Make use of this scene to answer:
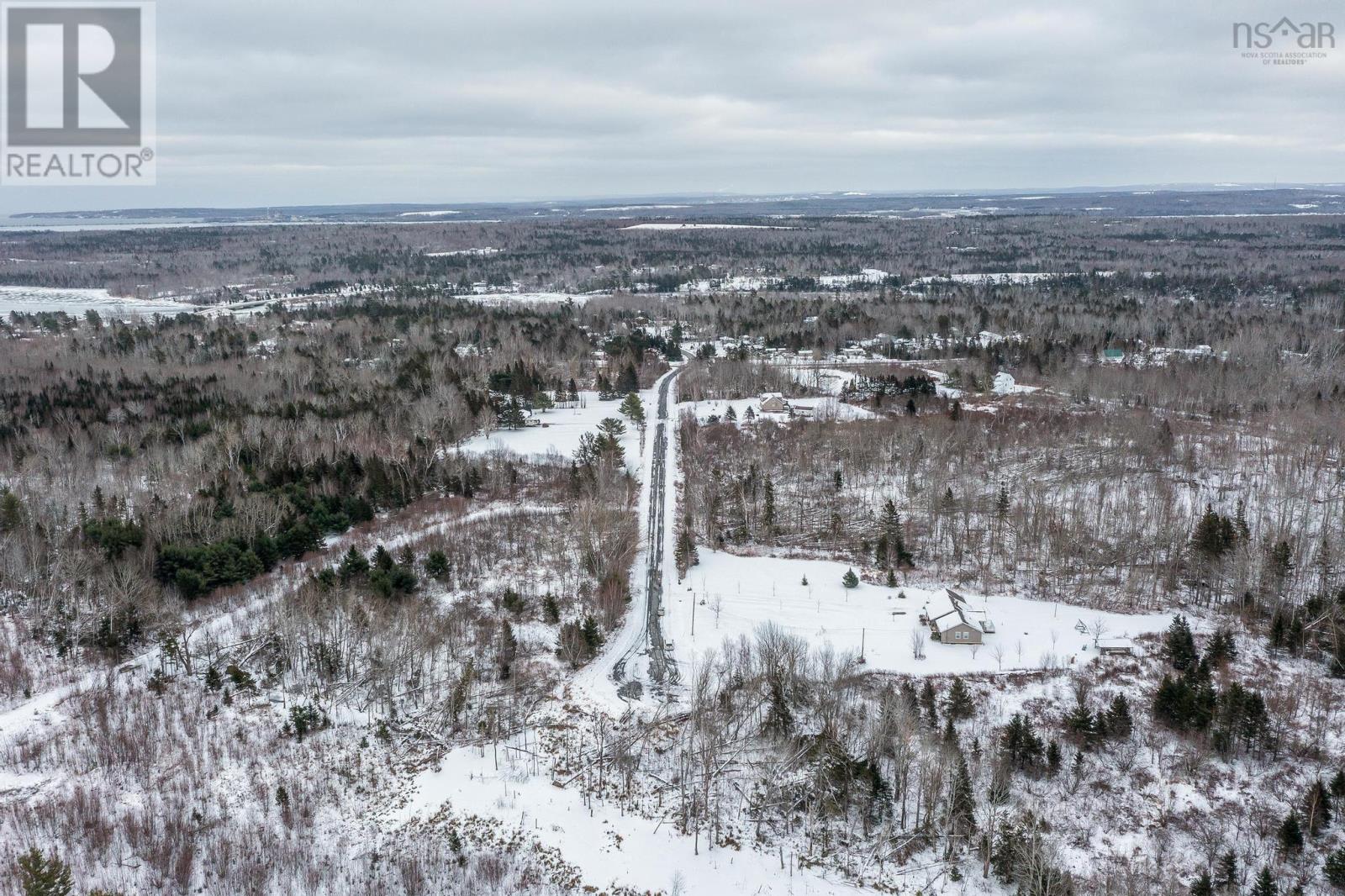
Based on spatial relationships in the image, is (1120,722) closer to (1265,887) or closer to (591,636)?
(1265,887)

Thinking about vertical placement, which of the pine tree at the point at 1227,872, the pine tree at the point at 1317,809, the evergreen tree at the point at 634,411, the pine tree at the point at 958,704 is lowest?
the pine tree at the point at 1227,872

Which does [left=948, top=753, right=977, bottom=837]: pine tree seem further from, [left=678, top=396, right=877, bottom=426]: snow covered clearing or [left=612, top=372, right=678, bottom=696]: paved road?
[left=678, top=396, right=877, bottom=426]: snow covered clearing

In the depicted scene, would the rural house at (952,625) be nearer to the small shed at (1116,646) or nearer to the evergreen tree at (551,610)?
the small shed at (1116,646)

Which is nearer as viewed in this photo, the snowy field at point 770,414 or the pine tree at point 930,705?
the pine tree at point 930,705

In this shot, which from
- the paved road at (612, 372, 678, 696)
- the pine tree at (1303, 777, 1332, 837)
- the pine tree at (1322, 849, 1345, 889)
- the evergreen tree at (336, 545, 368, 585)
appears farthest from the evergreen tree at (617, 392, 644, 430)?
the pine tree at (1322, 849, 1345, 889)

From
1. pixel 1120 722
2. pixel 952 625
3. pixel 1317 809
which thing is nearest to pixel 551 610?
pixel 952 625

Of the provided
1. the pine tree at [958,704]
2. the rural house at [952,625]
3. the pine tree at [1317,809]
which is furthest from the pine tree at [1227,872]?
the rural house at [952,625]

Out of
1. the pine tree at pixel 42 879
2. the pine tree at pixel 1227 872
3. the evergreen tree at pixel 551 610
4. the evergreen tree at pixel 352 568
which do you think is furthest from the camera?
the evergreen tree at pixel 352 568
